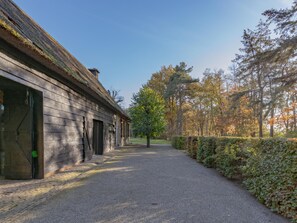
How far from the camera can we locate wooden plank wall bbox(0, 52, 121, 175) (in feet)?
15.3

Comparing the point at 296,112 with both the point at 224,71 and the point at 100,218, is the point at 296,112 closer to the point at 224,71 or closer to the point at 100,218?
the point at 224,71

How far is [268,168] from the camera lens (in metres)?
4.09

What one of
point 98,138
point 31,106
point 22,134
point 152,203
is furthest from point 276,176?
point 98,138

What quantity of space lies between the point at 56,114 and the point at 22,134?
113 centimetres

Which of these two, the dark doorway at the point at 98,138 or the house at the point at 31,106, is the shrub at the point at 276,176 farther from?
the dark doorway at the point at 98,138

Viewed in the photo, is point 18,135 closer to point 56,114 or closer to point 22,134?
point 22,134

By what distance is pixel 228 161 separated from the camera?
6.23 m

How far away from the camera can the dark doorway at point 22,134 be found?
5598 millimetres

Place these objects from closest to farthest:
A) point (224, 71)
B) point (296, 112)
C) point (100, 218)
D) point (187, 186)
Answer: point (100, 218) < point (187, 186) < point (296, 112) < point (224, 71)

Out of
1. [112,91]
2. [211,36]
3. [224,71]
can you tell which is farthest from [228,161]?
[112,91]

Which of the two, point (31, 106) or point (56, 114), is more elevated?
point (31, 106)

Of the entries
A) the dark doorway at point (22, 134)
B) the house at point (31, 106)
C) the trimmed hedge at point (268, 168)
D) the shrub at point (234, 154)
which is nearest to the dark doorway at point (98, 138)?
the house at point (31, 106)

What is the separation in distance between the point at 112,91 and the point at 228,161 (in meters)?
42.1

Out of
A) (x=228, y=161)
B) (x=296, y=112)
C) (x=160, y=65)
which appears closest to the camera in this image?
(x=228, y=161)
